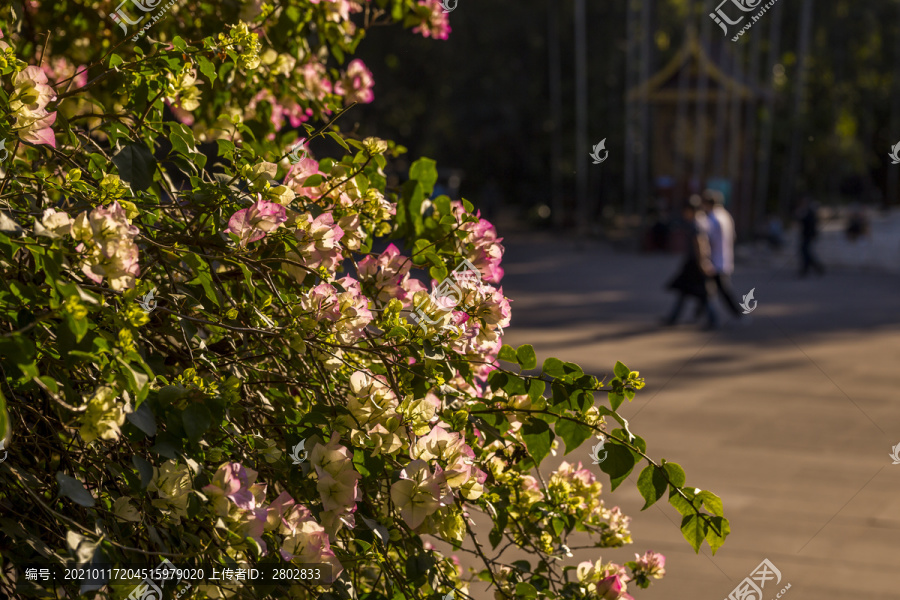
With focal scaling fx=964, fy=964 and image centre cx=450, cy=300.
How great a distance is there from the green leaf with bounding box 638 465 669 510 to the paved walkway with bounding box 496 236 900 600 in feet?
0.87

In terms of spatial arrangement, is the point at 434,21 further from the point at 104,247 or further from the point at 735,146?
the point at 735,146

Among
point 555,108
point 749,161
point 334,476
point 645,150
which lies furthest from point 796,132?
point 334,476

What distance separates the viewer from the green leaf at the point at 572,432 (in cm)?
137

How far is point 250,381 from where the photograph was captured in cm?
145

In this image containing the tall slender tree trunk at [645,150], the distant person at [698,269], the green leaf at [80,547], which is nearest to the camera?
the green leaf at [80,547]

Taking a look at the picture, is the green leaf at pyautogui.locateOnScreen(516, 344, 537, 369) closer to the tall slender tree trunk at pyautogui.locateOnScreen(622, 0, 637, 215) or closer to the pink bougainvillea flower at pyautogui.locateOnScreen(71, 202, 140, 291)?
the pink bougainvillea flower at pyautogui.locateOnScreen(71, 202, 140, 291)

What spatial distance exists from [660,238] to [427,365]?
22158 millimetres

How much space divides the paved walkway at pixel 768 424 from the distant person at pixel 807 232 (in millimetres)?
1576

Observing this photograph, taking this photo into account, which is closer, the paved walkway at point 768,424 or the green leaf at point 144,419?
the green leaf at point 144,419

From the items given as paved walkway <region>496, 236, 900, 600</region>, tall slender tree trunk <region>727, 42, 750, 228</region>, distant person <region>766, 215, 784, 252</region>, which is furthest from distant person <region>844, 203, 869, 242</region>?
paved walkway <region>496, 236, 900, 600</region>

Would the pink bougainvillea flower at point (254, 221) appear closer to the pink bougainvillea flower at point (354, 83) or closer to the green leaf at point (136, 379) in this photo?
the green leaf at point (136, 379)

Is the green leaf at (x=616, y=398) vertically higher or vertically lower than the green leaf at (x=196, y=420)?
lower

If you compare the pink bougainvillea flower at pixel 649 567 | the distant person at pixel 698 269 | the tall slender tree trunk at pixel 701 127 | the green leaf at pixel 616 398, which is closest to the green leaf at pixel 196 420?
the green leaf at pixel 616 398

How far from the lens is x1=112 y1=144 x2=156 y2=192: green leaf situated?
1.31 metres
